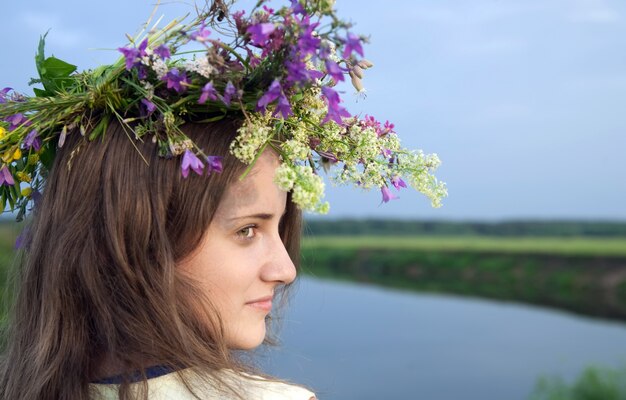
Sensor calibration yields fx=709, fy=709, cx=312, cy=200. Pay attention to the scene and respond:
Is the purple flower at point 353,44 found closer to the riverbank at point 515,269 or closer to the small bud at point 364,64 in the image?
the small bud at point 364,64

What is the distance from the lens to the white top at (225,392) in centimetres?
185

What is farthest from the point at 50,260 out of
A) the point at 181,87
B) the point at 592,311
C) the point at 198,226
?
the point at 592,311

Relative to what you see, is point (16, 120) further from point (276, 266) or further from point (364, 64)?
point (364, 64)

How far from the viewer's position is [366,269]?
42094mm

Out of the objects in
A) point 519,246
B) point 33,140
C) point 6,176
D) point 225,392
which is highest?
point 519,246

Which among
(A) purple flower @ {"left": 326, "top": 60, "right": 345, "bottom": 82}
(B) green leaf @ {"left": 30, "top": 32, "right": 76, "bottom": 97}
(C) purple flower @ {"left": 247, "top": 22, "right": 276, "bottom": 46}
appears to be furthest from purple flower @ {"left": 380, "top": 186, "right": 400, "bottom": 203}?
(B) green leaf @ {"left": 30, "top": 32, "right": 76, "bottom": 97}

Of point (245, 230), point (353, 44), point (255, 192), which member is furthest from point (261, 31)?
point (245, 230)

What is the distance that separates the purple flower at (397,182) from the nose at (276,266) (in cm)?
56

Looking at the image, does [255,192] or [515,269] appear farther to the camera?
[515,269]

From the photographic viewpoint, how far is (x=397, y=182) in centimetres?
247

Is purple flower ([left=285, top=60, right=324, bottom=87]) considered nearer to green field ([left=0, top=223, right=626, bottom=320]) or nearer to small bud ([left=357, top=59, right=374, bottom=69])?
small bud ([left=357, top=59, right=374, bottom=69])

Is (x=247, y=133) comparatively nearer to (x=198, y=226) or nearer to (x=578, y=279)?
(x=198, y=226)

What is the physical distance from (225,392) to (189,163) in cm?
62

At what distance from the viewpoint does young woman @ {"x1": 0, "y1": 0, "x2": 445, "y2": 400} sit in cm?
191
